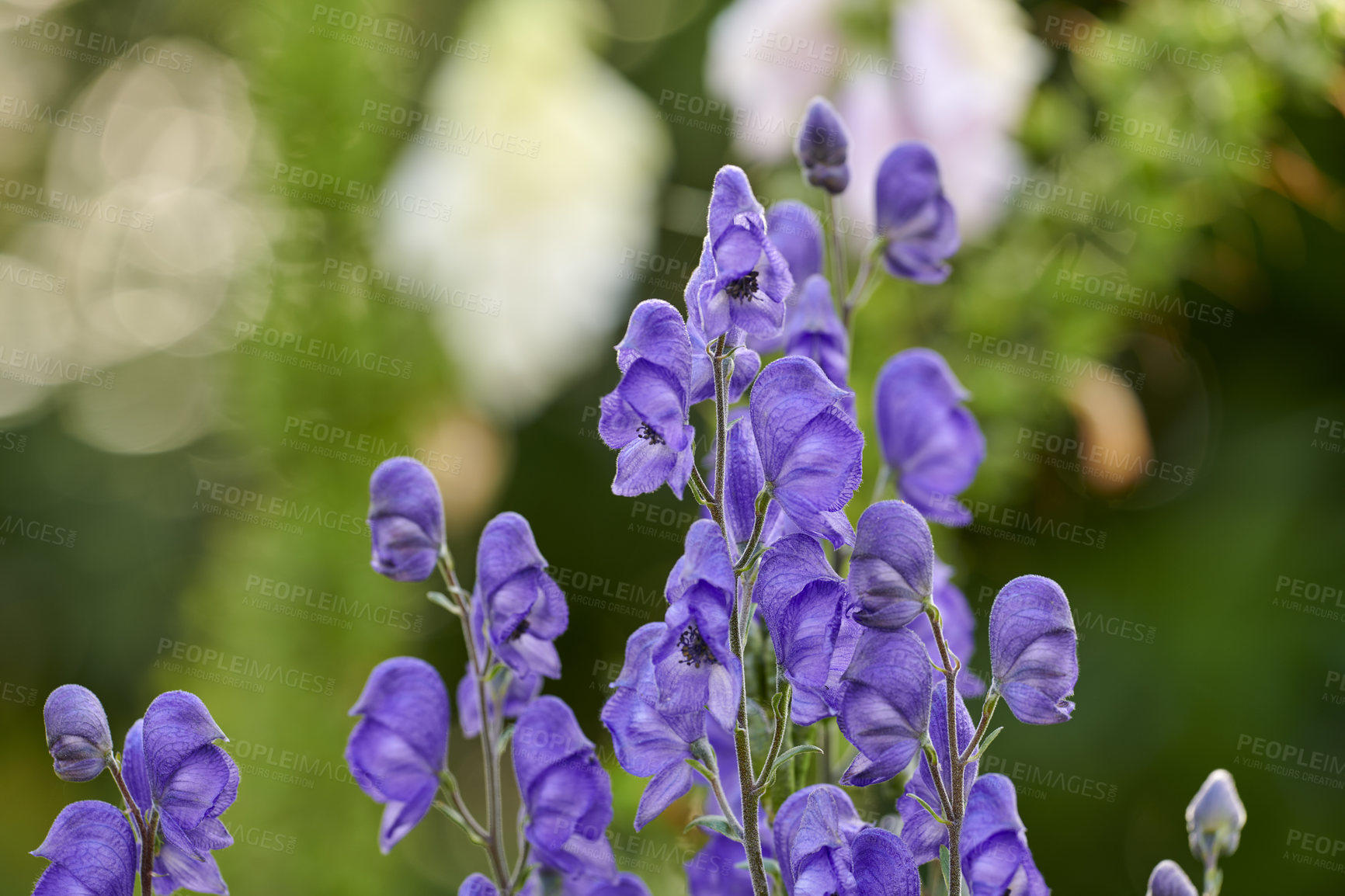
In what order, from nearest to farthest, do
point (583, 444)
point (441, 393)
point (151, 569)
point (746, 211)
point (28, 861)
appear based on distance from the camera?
1. point (746, 211)
2. point (441, 393)
3. point (583, 444)
4. point (28, 861)
5. point (151, 569)

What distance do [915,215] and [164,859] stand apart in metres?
0.34

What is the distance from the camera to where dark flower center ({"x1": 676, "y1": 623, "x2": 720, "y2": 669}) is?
25cm

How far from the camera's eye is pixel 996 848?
29 cm

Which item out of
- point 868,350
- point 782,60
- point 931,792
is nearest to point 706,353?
point 931,792

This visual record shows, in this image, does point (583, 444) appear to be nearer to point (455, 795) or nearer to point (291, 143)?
point (291, 143)

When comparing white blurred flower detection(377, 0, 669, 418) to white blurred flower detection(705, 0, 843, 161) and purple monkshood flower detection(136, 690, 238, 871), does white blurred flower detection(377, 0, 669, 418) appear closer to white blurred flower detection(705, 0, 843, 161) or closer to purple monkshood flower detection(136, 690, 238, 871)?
white blurred flower detection(705, 0, 843, 161)

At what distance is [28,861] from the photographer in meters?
1.71

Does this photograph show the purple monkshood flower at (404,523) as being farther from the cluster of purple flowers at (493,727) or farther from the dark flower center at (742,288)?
the dark flower center at (742,288)

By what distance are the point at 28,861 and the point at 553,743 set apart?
1.82 metres

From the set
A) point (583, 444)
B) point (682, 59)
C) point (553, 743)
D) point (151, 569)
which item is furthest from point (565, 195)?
point (151, 569)

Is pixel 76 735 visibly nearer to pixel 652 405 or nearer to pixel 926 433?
pixel 652 405

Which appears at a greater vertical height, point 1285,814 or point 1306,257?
point 1306,257

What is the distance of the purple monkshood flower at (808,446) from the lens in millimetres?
262

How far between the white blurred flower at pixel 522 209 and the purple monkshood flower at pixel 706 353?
76cm
